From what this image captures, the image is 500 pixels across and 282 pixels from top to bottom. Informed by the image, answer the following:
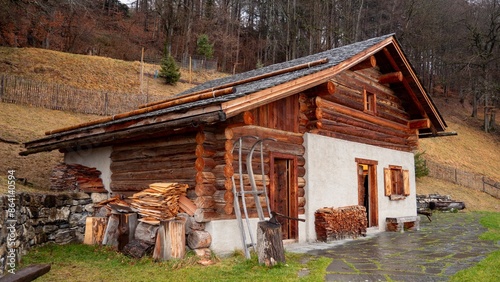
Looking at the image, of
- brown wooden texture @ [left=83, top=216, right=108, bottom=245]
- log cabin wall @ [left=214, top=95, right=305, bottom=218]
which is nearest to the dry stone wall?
brown wooden texture @ [left=83, top=216, right=108, bottom=245]

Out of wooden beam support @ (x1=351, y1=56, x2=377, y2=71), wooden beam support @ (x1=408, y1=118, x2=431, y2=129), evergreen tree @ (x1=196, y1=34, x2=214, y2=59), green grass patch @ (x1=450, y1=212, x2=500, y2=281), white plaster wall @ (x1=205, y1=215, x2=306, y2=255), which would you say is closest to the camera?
green grass patch @ (x1=450, y1=212, x2=500, y2=281)

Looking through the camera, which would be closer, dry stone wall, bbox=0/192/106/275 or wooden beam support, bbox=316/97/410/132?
dry stone wall, bbox=0/192/106/275

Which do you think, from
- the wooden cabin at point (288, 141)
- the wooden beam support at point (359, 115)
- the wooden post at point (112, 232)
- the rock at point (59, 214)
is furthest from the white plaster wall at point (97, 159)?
the wooden beam support at point (359, 115)

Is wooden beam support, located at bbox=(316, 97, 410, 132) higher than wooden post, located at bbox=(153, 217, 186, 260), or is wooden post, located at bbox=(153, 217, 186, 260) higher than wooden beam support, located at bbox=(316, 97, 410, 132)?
wooden beam support, located at bbox=(316, 97, 410, 132)

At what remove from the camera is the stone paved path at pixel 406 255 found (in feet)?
21.6

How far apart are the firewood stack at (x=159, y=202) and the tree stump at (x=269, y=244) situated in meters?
1.81

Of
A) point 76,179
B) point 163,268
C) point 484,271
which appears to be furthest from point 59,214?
point 484,271

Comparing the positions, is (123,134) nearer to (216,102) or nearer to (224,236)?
(216,102)

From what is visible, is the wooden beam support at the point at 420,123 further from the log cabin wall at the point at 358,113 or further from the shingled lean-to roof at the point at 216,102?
the shingled lean-to roof at the point at 216,102

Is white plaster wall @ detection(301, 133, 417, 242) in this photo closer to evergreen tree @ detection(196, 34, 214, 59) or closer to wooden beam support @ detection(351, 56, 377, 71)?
wooden beam support @ detection(351, 56, 377, 71)

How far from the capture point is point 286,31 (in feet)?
133

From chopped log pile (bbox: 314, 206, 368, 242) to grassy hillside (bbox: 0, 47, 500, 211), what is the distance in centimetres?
770

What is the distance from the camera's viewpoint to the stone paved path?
6582 mm

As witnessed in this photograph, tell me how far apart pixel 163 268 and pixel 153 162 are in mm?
2990
